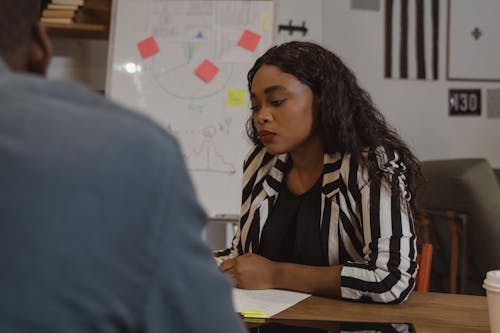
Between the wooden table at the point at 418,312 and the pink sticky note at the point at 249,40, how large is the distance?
1841mm

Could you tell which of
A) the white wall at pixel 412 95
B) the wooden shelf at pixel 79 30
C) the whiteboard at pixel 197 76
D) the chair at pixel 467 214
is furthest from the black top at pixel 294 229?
the white wall at pixel 412 95

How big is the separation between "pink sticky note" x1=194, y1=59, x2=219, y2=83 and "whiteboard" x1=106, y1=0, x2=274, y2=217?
0.6 inches

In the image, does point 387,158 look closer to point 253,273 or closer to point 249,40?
point 253,273

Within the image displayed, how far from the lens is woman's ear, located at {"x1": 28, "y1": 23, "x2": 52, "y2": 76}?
1.64ft

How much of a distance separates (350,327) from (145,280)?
27.0 inches

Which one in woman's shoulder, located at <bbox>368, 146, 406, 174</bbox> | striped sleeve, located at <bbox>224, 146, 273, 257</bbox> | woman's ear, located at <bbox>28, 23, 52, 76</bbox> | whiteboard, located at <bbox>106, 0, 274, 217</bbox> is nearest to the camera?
woman's ear, located at <bbox>28, 23, 52, 76</bbox>

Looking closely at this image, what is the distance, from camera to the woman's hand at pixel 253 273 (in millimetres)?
1312

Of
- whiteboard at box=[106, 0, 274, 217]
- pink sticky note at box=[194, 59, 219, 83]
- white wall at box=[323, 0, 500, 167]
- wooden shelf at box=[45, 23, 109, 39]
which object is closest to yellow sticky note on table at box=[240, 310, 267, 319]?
whiteboard at box=[106, 0, 274, 217]

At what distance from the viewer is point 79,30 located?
9.96 ft

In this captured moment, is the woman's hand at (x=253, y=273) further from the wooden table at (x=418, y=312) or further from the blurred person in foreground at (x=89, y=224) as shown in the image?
the blurred person in foreground at (x=89, y=224)

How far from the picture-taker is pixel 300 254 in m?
1.50

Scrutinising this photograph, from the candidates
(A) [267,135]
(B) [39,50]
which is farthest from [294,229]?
(B) [39,50]

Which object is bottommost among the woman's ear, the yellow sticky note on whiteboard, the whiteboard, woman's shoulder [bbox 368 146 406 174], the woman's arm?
the woman's arm

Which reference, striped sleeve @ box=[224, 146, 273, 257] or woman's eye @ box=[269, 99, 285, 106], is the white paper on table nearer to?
striped sleeve @ box=[224, 146, 273, 257]
